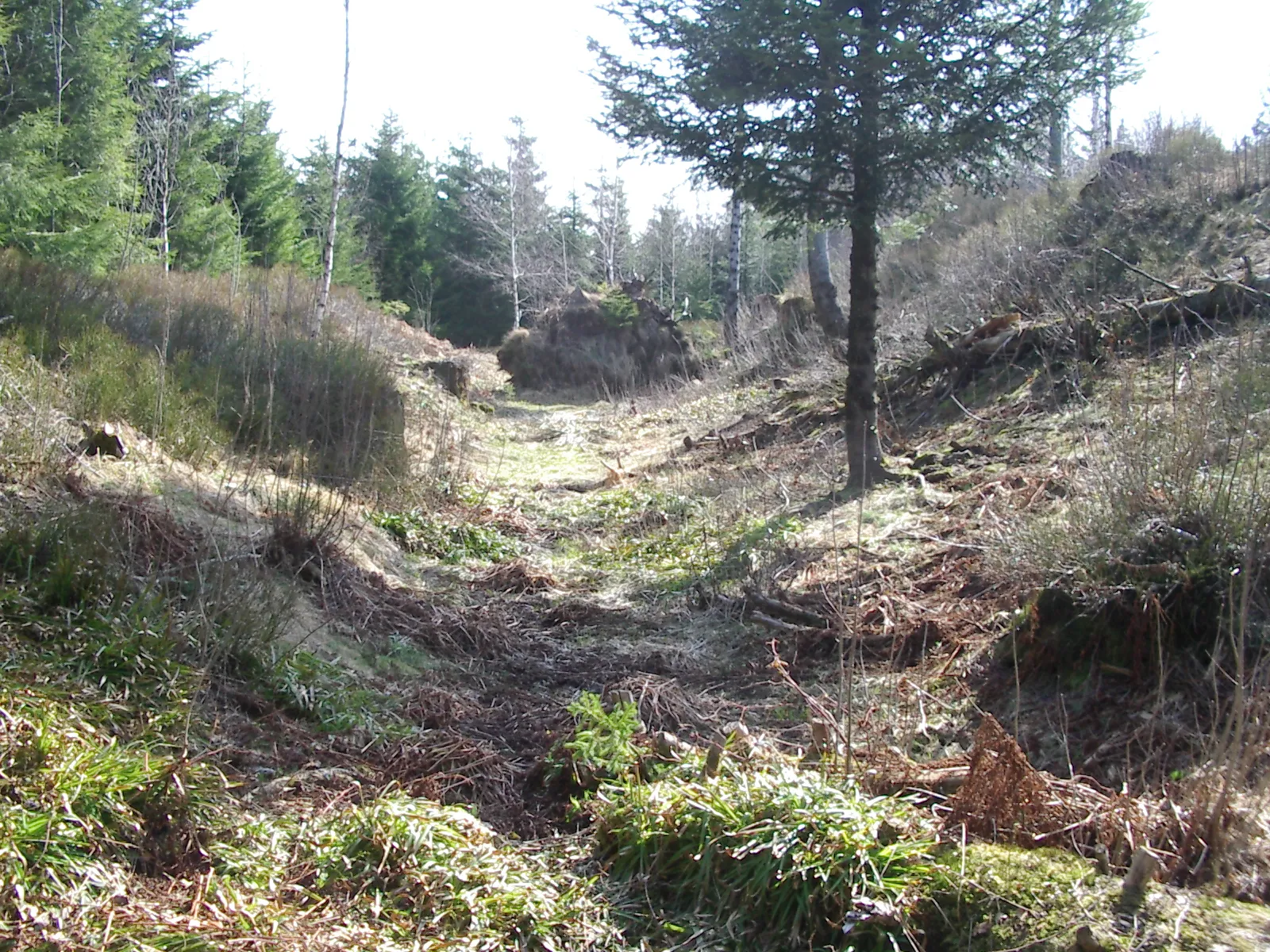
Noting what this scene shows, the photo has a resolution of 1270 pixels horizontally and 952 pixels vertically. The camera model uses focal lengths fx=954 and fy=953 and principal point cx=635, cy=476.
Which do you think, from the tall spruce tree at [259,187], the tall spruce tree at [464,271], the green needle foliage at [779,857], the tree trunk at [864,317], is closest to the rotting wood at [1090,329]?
the tree trunk at [864,317]

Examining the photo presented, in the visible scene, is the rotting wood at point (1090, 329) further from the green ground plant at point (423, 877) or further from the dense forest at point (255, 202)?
the dense forest at point (255, 202)

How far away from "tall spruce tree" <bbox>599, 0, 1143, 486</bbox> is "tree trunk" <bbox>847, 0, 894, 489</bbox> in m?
0.02

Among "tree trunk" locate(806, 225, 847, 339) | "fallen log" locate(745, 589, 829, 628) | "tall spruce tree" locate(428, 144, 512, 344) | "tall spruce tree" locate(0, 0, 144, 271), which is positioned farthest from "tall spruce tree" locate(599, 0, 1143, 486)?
"tall spruce tree" locate(428, 144, 512, 344)

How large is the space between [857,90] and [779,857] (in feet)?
23.2

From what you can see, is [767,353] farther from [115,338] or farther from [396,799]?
[396,799]

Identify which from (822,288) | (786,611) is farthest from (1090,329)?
(822,288)

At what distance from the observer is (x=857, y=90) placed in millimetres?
8039

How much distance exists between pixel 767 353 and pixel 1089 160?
726 centimetres

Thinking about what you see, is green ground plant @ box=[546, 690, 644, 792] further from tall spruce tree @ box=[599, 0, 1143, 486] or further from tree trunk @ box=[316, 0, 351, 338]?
tree trunk @ box=[316, 0, 351, 338]

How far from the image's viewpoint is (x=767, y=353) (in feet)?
60.4

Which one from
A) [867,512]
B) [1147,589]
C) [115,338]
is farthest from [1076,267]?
[115,338]

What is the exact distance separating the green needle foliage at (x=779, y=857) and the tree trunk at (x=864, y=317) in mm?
6016

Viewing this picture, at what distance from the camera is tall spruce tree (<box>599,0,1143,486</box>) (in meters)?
7.98

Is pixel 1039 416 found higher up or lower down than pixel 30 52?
lower down
